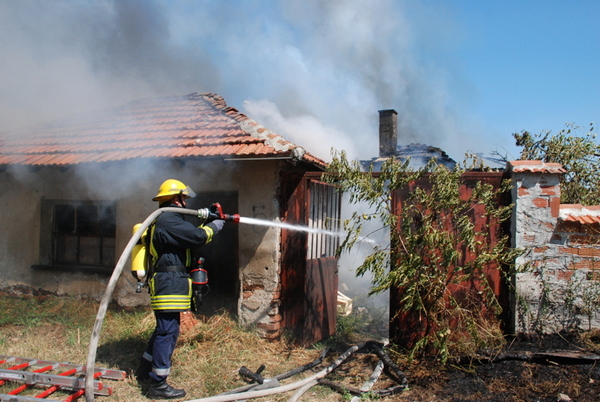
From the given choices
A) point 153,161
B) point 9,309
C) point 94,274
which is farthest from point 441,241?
point 9,309

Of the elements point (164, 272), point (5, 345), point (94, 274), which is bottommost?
A: point (5, 345)

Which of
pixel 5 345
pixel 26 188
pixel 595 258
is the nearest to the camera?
pixel 595 258

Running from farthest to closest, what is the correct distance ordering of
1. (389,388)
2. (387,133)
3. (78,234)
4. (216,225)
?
(387,133), (78,234), (216,225), (389,388)

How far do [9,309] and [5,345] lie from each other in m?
1.34

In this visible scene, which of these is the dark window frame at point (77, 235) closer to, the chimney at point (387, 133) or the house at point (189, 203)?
the house at point (189, 203)

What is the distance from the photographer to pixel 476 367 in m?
4.37

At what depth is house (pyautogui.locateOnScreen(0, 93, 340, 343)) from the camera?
5.68 metres

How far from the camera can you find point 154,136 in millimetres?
6586

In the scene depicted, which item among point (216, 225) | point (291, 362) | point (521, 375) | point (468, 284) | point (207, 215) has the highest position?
point (207, 215)

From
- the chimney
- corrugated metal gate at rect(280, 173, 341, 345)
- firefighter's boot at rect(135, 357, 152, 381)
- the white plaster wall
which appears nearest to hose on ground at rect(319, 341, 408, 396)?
corrugated metal gate at rect(280, 173, 341, 345)

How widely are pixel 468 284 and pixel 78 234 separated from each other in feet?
19.2

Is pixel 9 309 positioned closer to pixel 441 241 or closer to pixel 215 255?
pixel 215 255

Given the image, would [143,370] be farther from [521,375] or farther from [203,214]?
[521,375]

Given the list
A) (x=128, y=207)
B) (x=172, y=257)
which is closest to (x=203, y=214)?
(x=172, y=257)
